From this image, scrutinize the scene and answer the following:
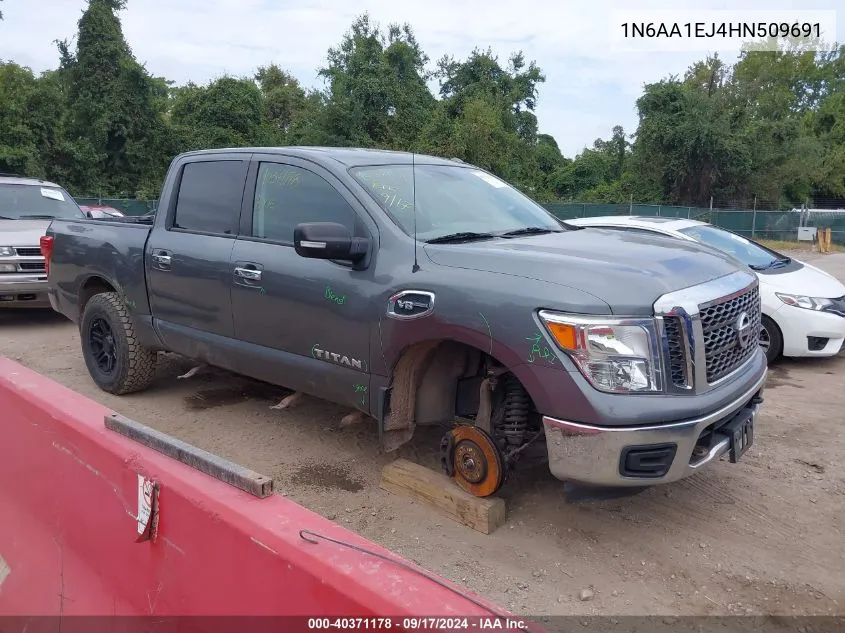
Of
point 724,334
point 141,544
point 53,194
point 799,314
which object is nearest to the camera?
point 141,544

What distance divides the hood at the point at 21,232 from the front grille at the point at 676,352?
24.5 ft

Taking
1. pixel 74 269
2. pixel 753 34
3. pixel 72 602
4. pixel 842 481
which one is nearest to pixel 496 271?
pixel 72 602

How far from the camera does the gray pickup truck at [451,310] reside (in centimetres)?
293

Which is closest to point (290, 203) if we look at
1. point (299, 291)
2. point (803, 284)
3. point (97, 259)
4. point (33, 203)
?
point (299, 291)

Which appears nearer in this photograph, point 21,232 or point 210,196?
point 210,196

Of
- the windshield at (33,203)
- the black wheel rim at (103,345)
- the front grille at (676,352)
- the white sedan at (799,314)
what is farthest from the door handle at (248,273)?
the windshield at (33,203)

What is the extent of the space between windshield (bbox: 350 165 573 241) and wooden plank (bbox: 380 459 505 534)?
1312mm

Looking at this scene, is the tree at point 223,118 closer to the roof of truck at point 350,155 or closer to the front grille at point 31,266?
the front grille at point 31,266

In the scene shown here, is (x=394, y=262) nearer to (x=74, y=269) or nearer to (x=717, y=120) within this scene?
(x=74, y=269)

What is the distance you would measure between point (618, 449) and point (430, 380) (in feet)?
3.84

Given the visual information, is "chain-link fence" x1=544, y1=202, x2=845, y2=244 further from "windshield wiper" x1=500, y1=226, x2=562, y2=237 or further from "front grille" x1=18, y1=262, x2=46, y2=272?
"windshield wiper" x1=500, y1=226, x2=562, y2=237

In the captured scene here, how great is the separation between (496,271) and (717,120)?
37088 millimetres

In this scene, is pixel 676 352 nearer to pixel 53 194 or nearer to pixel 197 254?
pixel 197 254

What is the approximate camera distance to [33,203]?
9266 millimetres
